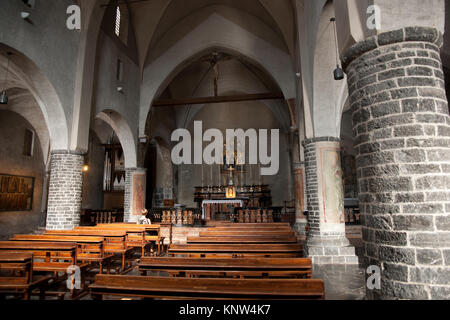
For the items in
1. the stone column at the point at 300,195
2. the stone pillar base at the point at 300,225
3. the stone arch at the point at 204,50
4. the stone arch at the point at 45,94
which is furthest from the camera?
the stone arch at the point at 204,50

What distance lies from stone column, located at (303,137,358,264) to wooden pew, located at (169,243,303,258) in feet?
8.61

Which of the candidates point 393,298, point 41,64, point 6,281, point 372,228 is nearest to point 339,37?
point 372,228

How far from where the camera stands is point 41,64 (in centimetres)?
823

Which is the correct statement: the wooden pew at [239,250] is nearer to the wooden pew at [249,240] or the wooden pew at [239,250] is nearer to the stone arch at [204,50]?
the wooden pew at [249,240]

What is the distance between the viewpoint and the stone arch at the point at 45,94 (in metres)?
8.12

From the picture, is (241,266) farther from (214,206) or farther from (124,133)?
(214,206)

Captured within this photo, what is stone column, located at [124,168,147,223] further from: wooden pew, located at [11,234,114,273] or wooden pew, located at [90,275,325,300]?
wooden pew, located at [90,275,325,300]

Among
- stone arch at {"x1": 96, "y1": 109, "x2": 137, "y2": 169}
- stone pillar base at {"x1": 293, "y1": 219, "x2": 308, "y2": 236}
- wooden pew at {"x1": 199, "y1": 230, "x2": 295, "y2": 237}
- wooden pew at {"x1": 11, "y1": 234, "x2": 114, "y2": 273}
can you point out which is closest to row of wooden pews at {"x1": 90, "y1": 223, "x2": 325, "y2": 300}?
wooden pew at {"x1": 199, "y1": 230, "x2": 295, "y2": 237}

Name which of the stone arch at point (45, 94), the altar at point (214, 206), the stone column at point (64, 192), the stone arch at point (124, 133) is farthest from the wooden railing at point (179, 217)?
the stone arch at point (45, 94)

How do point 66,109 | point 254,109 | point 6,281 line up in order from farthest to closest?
point 254,109
point 66,109
point 6,281

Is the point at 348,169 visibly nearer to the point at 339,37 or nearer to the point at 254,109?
the point at 254,109

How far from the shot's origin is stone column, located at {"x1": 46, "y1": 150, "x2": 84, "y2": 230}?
894 centimetres

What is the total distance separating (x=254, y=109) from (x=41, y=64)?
1646 centimetres

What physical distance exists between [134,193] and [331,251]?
1012cm
